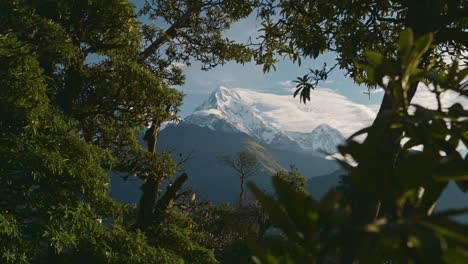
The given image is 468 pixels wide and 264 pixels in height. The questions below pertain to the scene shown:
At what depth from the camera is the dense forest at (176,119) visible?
0.51m

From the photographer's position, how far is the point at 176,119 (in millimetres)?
11055

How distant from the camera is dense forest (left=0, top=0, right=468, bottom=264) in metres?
0.51

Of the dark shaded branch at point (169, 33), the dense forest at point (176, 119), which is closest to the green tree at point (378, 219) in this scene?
the dense forest at point (176, 119)

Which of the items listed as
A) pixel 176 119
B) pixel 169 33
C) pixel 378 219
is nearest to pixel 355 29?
pixel 378 219

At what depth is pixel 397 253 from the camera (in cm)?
68

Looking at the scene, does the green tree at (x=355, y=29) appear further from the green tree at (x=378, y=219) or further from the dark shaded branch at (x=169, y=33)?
the dark shaded branch at (x=169, y=33)

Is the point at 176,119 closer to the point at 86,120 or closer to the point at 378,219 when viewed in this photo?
the point at 86,120

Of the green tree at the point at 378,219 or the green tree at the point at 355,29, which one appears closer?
the green tree at the point at 378,219

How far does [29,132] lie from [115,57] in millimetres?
2987

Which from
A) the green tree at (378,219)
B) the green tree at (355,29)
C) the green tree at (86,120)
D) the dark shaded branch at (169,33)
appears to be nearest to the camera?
the green tree at (378,219)

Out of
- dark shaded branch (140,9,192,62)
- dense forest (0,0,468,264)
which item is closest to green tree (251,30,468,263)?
dense forest (0,0,468,264)

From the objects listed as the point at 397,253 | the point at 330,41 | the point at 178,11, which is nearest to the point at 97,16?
the point at 178,11

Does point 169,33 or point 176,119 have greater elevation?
point 169,33

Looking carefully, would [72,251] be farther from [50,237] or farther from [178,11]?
[178,11]
